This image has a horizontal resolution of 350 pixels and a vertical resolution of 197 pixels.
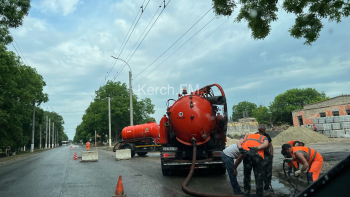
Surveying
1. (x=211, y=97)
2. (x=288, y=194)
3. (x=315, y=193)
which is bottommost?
(x=288, y=194)

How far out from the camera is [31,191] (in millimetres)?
6930

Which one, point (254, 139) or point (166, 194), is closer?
point (254, 139)

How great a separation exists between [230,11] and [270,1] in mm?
1238

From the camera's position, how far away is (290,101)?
64.7 metres

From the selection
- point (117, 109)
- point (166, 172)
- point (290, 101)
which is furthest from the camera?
point (290, 101)

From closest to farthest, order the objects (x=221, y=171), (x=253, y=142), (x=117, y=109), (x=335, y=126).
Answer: (x=253, y=142) < (x=221, y=171) < (x=335, y=126) < (x=117, y=109)

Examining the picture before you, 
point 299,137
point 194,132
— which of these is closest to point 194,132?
point 194,132

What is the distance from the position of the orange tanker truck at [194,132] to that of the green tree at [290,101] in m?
54.1

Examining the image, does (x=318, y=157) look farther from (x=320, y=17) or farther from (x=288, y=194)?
(x=320, y=17)

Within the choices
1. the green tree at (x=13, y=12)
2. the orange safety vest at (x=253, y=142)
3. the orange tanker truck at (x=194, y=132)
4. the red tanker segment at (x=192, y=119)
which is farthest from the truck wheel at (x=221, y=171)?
the green tree at (x=13, y=12)

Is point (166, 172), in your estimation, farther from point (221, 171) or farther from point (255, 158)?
point (255, 158)

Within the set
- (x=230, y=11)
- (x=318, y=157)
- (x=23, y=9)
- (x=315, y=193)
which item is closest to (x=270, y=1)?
(x=230, y=11)

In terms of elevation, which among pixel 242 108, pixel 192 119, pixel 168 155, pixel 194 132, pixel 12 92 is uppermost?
pixel 242 108

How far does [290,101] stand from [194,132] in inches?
2491
